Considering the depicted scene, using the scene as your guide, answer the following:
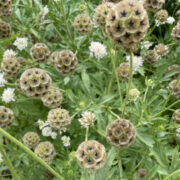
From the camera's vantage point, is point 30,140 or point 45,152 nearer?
point 45,152

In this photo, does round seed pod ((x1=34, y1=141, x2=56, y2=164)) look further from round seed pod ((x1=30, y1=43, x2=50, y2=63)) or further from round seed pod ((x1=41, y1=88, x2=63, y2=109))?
round seed pod ((x1=30, y1=43, x2=50, y2=63))

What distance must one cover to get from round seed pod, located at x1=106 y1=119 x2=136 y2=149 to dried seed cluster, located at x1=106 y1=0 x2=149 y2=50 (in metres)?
0.58

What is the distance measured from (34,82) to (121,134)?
2.49 ft

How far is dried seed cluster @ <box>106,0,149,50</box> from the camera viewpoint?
4.25ft

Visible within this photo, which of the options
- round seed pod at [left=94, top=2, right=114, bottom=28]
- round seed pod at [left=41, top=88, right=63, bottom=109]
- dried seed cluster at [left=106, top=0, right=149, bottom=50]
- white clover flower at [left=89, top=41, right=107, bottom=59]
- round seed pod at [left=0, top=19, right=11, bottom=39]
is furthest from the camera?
round seed pod at [left=0, top=19, right=11, bottom=39]

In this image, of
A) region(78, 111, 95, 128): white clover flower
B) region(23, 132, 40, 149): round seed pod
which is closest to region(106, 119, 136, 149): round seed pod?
region(78, 111, 95, 128): white clover flower

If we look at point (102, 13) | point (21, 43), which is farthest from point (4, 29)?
point (102, 13)

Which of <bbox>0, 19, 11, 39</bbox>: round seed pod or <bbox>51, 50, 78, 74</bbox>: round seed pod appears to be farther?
<bbox>0, 19, 11, 39</bbox>: round seed pod

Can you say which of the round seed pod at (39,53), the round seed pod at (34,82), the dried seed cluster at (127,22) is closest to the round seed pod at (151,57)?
the round seed pod at (39,53)

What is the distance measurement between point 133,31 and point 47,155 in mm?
1294

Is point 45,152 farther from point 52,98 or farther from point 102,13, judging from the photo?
point 102,13

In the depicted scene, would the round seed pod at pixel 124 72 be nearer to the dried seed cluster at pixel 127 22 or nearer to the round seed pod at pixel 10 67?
the round seed pod at pixel 10 67

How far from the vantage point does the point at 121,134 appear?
5.77 feet

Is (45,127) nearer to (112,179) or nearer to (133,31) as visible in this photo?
(112,179)
